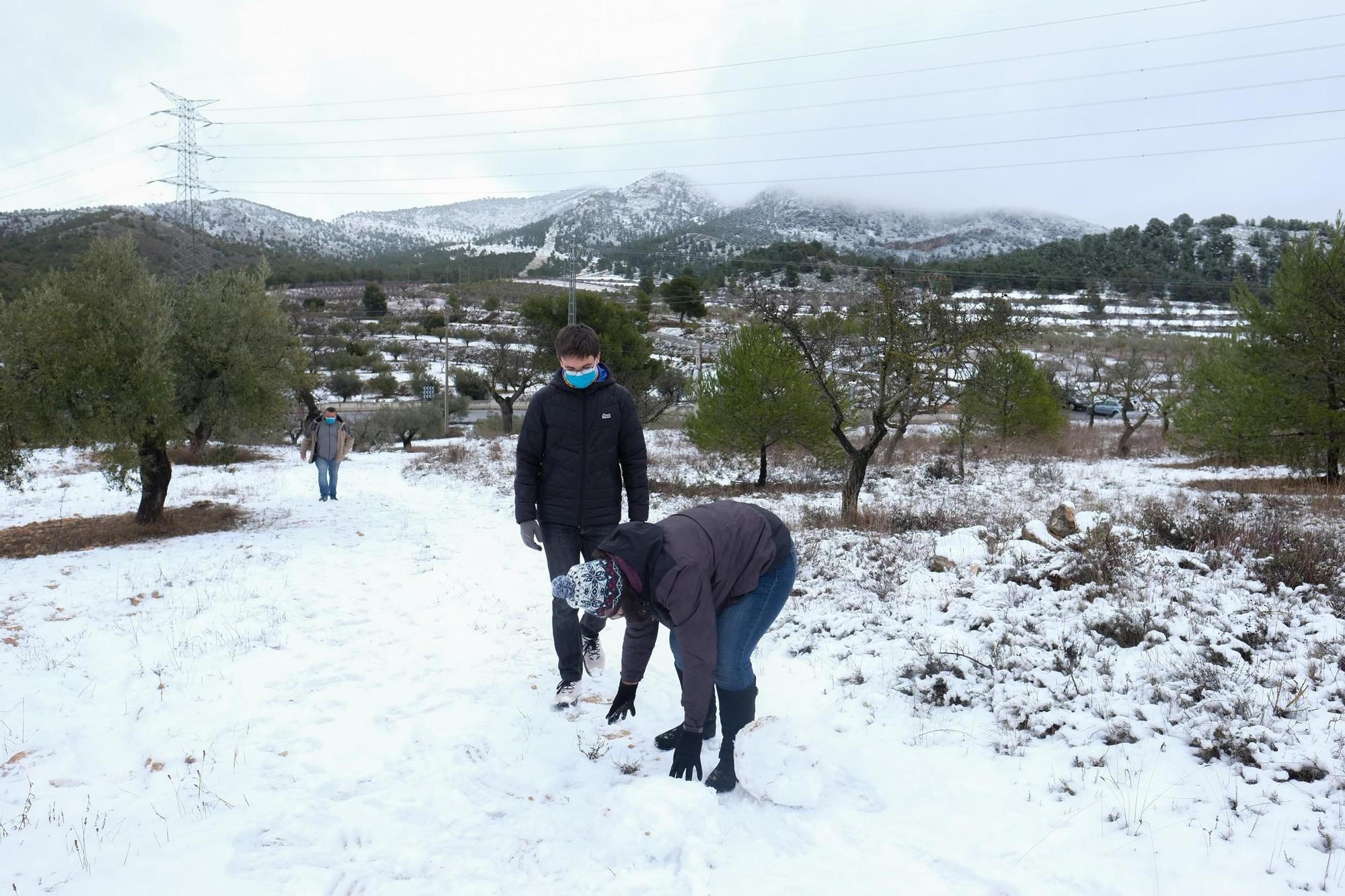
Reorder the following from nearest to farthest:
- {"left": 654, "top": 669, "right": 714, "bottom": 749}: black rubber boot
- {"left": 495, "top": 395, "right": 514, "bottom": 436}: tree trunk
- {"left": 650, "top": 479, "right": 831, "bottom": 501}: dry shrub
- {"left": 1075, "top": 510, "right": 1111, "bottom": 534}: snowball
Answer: {"left": 654, "top": 669, "right": 714, "bottom": 749}: black rubber boot, {"left": 1075, "top": 510, "right": 1111, "bottom": 534}: snowball, {"left": 650, "top": 479, "right": 831, "bottom": 501}: dry shrub, {"left": 495, "top": 395, "right": 514, "bottom": 436}: tree trunk

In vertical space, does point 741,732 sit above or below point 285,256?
below

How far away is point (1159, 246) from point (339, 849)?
422 ft

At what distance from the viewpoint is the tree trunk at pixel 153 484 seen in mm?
11156

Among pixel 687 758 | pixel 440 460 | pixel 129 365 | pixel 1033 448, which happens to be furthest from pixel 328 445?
pixel 1033 448

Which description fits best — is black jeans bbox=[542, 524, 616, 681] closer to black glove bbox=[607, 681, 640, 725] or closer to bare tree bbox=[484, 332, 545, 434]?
black glove bbox=[607, 681, 640, 725]

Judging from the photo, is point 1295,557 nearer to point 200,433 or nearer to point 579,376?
point 579,376

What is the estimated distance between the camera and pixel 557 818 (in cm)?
334

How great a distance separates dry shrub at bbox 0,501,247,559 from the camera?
10.0 meters

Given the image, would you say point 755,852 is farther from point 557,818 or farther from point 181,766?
point 181,766

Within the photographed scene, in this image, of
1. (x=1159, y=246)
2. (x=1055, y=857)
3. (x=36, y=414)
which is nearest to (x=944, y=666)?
(x=1055, y=857)

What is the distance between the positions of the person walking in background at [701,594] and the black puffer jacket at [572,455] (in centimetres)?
100

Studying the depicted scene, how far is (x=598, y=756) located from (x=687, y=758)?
74 centimetres

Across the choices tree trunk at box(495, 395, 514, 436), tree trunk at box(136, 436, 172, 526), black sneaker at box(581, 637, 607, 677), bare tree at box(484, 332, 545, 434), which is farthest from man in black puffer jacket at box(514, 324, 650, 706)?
bare tree at box(484, 332, 545, 434)

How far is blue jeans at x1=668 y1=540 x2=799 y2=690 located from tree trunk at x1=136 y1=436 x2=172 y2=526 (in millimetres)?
11835
